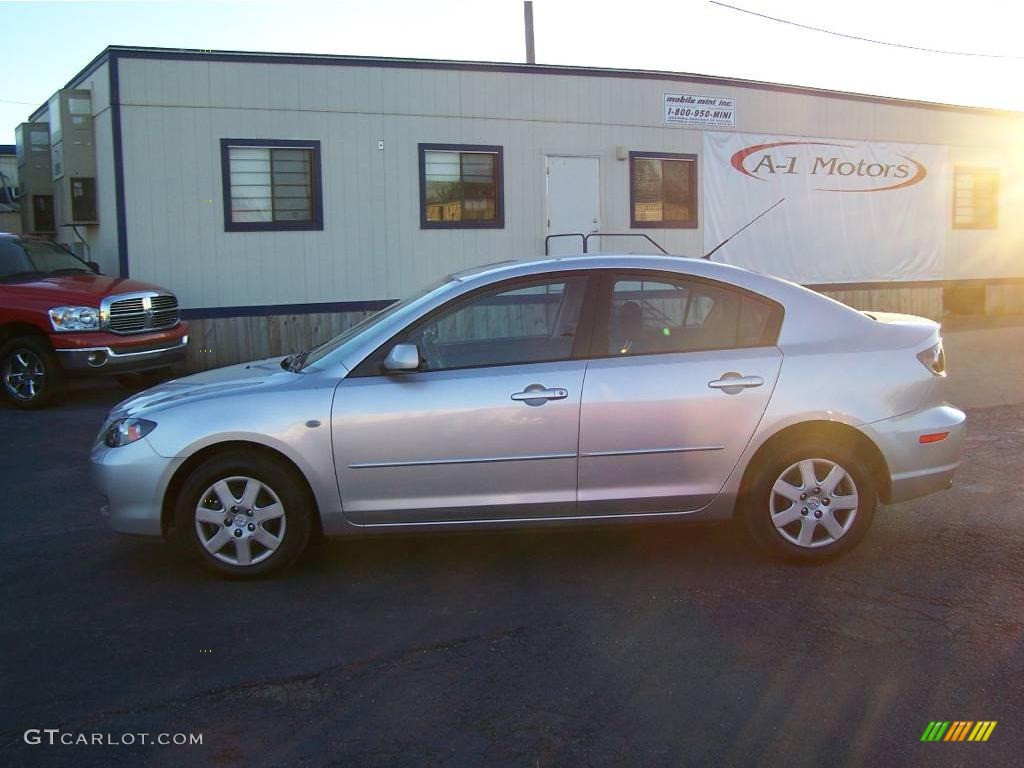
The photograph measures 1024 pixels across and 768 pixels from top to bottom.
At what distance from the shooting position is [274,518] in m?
4.91

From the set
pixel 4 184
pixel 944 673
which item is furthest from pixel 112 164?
pixel 944 673

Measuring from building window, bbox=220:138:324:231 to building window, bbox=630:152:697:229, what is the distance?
523 centimetres

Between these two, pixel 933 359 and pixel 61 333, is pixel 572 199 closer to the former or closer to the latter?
pixel 61 333

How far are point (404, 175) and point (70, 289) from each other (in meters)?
5.44

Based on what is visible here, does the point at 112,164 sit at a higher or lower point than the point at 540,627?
higher

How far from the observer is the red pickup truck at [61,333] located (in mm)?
10500

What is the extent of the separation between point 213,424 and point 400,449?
907 millimetres

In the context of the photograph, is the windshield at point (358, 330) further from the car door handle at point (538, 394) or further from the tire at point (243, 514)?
the car door handle at point (538, 394)

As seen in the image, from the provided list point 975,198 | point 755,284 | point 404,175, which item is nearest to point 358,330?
point 755,284

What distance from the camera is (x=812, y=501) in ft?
16.5

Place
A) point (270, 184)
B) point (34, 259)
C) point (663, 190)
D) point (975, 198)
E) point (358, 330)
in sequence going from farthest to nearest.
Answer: point (975, 198) < point (663, 190) < point (270, 184) < point (34, 259) < point (358, 330)

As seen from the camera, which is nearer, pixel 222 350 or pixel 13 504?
pixel 13 504

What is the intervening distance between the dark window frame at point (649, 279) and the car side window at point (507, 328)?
0.10 meters

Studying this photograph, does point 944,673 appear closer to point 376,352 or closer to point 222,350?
point 376,352
